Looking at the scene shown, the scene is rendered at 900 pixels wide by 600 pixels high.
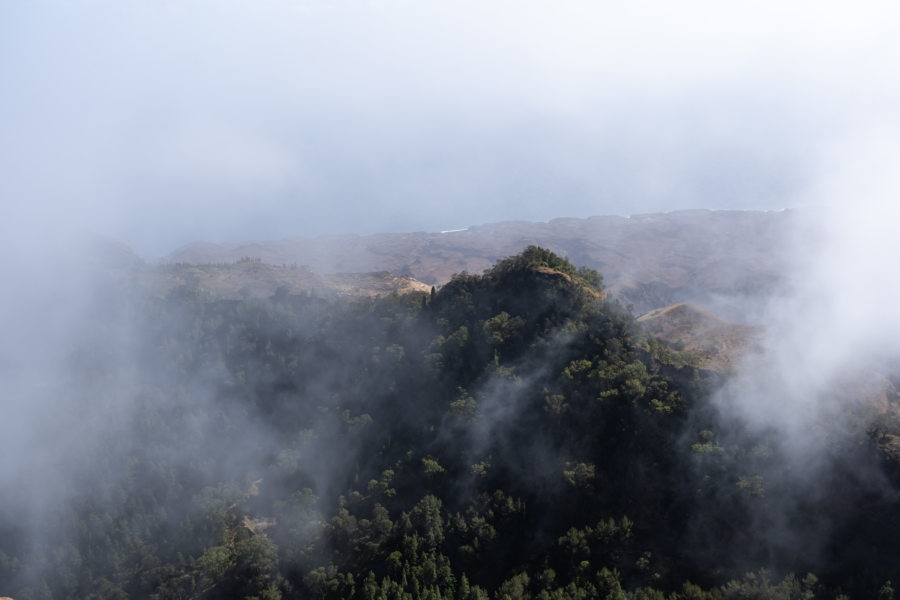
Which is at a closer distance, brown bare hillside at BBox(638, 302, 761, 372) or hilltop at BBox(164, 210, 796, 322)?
brown bare hillside at BBox(638, 302, 761, 372)

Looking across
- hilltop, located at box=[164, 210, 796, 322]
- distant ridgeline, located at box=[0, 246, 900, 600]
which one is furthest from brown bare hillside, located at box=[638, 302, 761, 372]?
hilltop, located at box=[164, 210, 796, 322]

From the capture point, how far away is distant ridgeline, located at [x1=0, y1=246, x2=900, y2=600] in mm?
41062

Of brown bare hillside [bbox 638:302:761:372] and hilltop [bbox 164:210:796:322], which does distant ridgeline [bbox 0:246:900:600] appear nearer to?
brown bare hillside [bbox 638:302:761:372]

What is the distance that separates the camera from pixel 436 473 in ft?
182

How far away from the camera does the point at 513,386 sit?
59625 millimetres

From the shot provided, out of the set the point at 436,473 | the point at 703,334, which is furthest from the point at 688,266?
the point at 436,473

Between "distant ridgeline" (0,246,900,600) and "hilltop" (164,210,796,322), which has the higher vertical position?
"hilltop" (164,210,796,322)

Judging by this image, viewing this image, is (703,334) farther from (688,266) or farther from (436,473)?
(688,266)

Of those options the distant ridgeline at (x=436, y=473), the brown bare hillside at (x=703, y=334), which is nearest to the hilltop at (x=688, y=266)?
the brown bare hillside at (x=703, y=334)

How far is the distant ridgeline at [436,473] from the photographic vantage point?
41062 mm

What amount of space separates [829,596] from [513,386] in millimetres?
32188

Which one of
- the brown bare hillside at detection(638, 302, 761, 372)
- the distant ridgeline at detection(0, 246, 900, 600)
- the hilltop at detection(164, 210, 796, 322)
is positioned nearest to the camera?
the distant ridgeline at detection(0, 246, 900, 600)

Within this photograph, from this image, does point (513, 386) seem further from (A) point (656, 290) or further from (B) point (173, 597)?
(A) point (656, 290)

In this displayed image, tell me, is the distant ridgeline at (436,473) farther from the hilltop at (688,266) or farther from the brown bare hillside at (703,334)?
the hilltop at (688,266)
